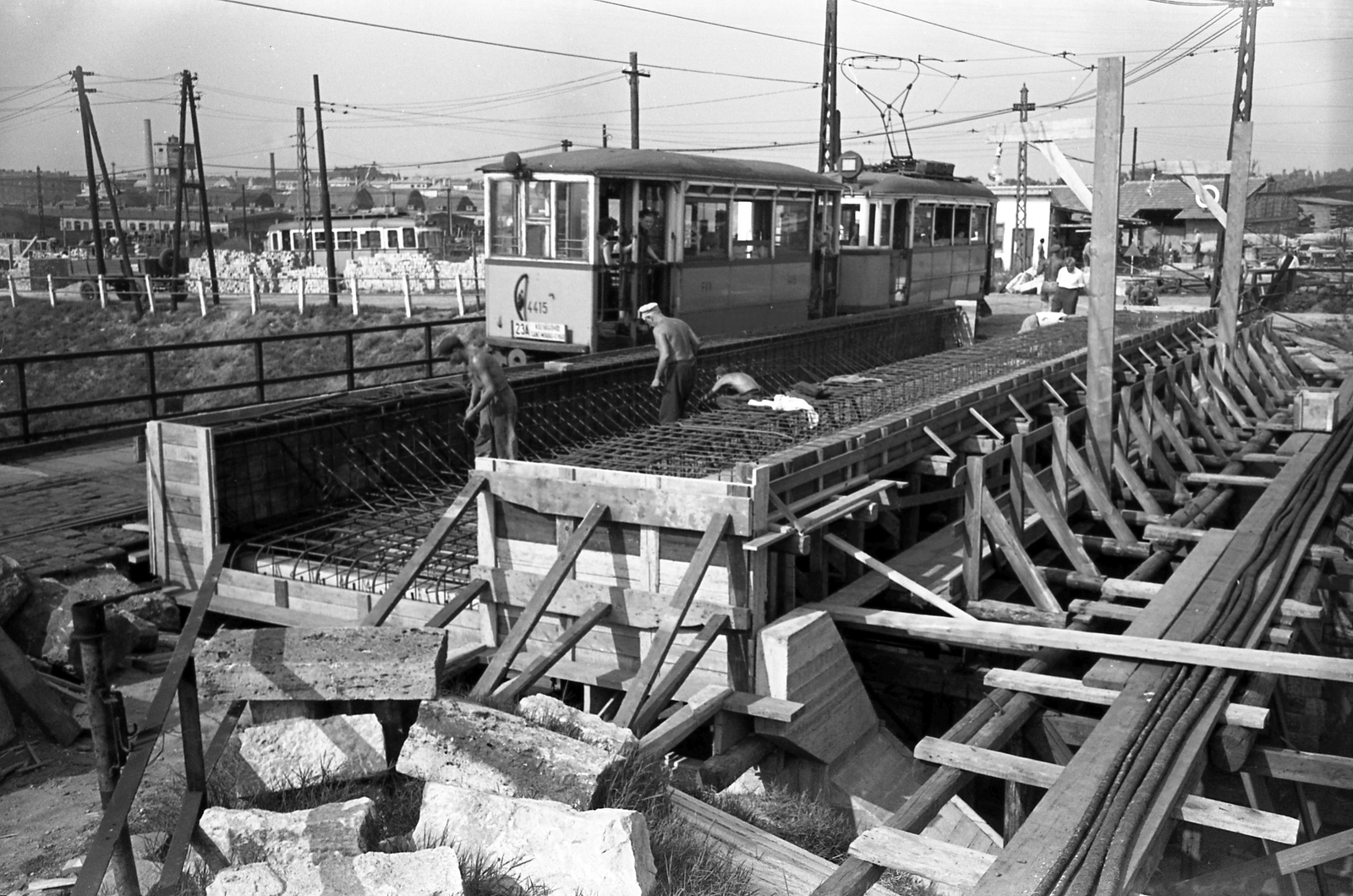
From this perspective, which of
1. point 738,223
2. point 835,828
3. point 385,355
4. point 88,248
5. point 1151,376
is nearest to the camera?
point 835,828

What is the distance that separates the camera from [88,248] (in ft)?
207

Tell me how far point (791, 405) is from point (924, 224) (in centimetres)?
1506

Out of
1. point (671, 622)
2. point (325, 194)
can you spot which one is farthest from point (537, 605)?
point (325, 194)

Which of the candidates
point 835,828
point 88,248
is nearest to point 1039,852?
point 835,828

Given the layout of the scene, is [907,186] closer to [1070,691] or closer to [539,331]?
[539,331]

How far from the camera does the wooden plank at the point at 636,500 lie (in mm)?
6734

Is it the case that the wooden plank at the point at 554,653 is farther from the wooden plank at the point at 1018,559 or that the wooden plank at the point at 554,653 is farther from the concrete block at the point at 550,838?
the wooden plank at the point at 1018,559

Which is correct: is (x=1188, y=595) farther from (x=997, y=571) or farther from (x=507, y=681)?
(x=507, y=681)

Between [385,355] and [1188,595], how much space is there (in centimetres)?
2317

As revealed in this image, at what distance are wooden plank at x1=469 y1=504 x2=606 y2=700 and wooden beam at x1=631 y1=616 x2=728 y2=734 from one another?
28.2 inches

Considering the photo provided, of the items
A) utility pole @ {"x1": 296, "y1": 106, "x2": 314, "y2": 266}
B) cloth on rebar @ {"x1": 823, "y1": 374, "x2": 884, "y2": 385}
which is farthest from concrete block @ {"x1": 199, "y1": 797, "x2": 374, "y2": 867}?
utility pole @ {"x1": 296, "y1": 106, "x2": 314, "y2": 266}

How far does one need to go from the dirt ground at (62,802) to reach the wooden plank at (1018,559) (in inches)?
207

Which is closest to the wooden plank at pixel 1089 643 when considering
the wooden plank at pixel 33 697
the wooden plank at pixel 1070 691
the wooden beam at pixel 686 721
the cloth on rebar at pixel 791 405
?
the wooden plank at pixel 1070 691

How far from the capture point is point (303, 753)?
5.17 metres
